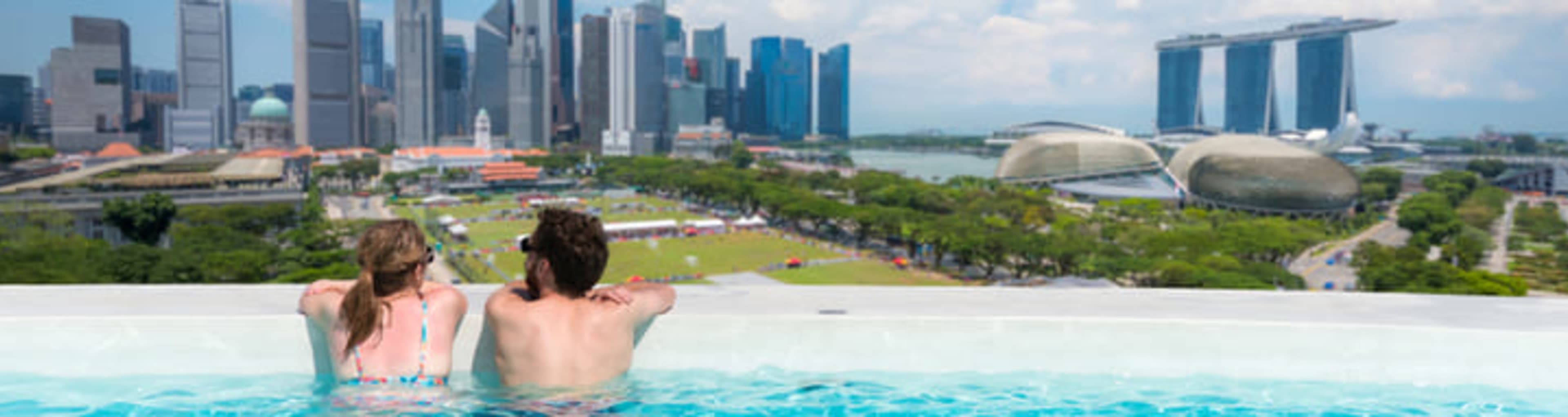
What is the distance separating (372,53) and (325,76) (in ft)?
46.8

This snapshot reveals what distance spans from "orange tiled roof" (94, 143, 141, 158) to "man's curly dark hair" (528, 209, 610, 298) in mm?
21054

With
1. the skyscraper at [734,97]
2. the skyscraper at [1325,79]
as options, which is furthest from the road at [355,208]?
the skyscraper at [1325,79]

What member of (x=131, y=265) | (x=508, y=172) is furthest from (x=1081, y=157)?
(x=131, y=265)

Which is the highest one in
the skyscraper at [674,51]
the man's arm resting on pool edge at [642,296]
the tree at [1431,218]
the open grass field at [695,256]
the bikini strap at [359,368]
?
the skyscraper at [674,51]

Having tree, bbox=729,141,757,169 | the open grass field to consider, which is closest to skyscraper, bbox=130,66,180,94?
the open grass field

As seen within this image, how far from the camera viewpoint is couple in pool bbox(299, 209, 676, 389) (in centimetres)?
160

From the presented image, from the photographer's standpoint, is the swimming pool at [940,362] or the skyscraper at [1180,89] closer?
the swimming pool at [940,362]

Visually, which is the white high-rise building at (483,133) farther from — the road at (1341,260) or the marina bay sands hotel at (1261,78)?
the road at (1341,260)

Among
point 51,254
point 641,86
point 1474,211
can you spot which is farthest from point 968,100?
point 641,86

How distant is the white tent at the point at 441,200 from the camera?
1013 inches

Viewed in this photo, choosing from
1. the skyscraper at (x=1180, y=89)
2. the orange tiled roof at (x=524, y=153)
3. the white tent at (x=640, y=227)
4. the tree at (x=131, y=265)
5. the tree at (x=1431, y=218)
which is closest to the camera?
the tree at (x=131, y=265)

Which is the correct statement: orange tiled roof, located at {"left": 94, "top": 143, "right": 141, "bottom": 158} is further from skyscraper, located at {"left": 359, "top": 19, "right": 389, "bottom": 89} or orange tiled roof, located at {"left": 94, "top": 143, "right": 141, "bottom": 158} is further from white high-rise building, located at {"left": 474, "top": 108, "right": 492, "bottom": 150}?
skyscraper, located at {"left": 359, "top": 19, "right": 389, "bottom": 89}

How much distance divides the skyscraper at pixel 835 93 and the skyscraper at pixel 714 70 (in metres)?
5.94

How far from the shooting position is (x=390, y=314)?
5.55 ft
